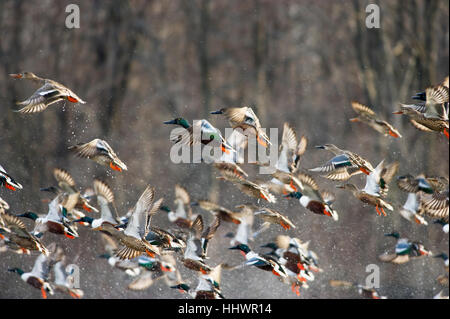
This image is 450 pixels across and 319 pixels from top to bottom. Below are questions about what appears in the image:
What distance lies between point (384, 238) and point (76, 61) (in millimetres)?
5028

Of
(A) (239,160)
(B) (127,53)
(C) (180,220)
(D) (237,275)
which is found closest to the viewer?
(A) (239,160)

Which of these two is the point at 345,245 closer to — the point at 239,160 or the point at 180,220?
the point at 180,220

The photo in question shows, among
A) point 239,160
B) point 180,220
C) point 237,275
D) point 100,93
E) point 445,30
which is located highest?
point 445,30

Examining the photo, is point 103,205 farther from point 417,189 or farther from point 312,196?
point 417,189

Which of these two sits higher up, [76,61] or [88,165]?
[76,61]

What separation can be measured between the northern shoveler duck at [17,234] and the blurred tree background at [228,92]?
3568mm

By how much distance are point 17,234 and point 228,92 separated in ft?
17.9


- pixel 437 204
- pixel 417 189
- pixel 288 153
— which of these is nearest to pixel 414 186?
pixel 417 189

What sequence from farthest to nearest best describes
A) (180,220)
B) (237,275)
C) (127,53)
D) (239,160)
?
(127,53), (237,275), (180,220), (239,160)

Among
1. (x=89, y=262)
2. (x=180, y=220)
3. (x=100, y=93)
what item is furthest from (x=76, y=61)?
(x=180, y=220)

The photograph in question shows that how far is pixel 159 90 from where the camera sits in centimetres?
1002

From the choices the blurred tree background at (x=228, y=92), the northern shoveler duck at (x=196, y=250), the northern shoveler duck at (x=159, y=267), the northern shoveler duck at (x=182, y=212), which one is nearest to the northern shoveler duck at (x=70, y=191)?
the northern shoveler duck at (x=159, y=267)

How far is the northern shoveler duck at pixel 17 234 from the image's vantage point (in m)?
5.11

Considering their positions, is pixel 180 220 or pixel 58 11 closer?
pixel 180 220
